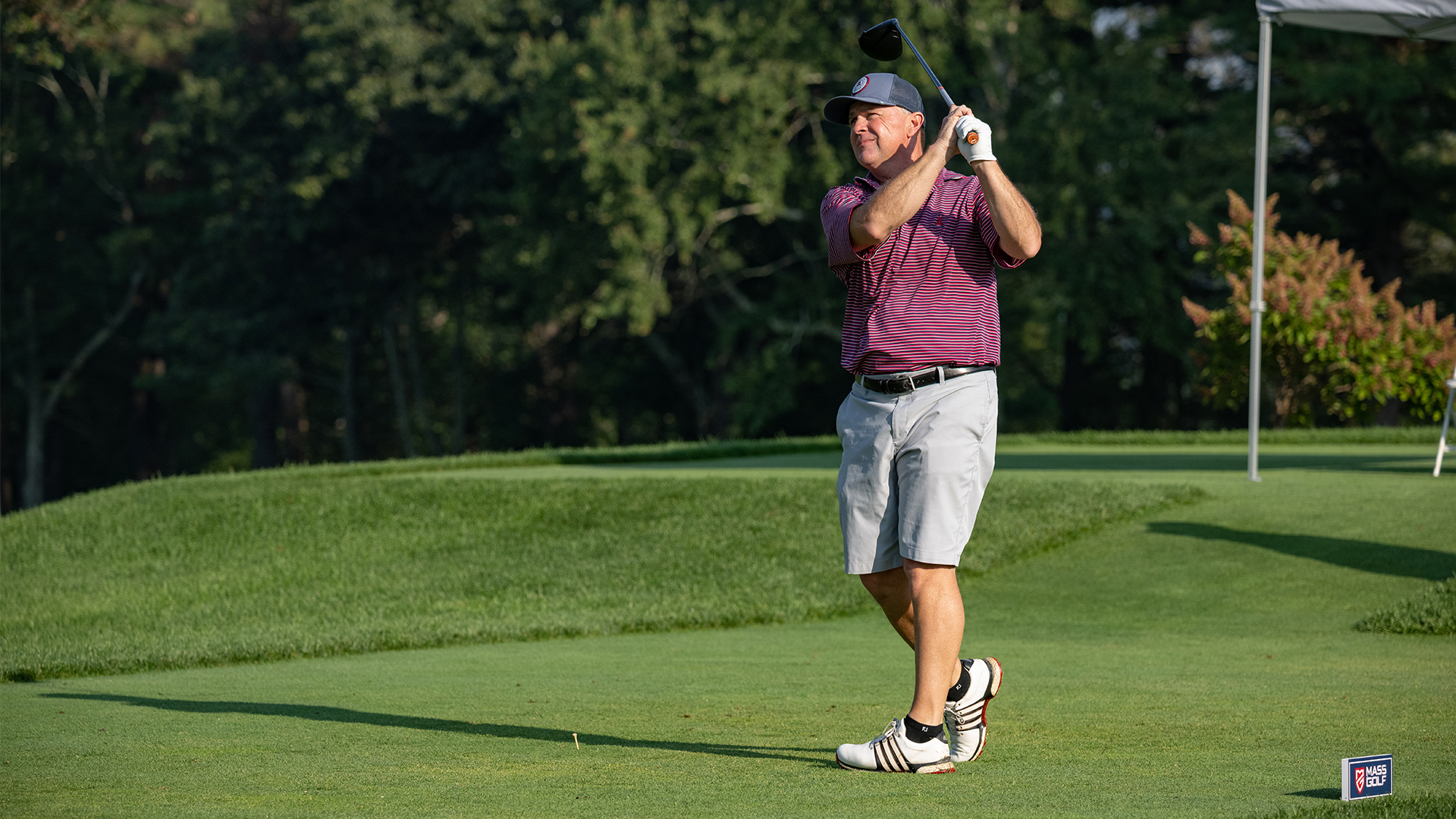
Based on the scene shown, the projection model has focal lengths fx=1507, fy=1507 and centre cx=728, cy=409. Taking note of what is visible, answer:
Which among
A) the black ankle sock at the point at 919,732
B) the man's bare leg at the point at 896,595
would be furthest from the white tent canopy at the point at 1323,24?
the black ankle sock at the point at 919,732

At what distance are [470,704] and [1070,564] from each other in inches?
217

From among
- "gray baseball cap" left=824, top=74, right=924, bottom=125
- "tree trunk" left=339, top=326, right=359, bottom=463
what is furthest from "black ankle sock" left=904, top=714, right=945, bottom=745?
"tree trunk" left=339, top=326, right=359, bottom=463

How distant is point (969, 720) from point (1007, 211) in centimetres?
145

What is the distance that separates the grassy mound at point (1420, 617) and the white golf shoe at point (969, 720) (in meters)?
4.12

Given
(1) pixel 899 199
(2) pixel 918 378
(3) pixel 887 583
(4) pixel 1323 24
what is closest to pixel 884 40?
(1) pixel 899 199

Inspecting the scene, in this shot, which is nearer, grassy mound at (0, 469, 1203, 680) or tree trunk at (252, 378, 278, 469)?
grassy mound at (0, 469, 1203, 680)

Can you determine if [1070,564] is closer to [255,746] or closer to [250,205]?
[255,746]

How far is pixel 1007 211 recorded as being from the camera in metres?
4.10

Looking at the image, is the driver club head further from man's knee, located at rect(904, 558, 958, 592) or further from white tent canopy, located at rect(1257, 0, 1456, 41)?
white tent canopy, located at rect(1257, 0, 1456, 41)

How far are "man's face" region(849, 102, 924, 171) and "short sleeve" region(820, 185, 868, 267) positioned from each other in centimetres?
11

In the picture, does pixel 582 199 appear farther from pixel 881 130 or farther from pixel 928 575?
pixel 928 575

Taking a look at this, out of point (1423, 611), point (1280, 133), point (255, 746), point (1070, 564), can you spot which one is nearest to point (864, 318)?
point (255, 746)

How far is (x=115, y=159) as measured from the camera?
42.7 m

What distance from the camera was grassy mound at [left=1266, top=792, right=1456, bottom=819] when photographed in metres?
3.38
